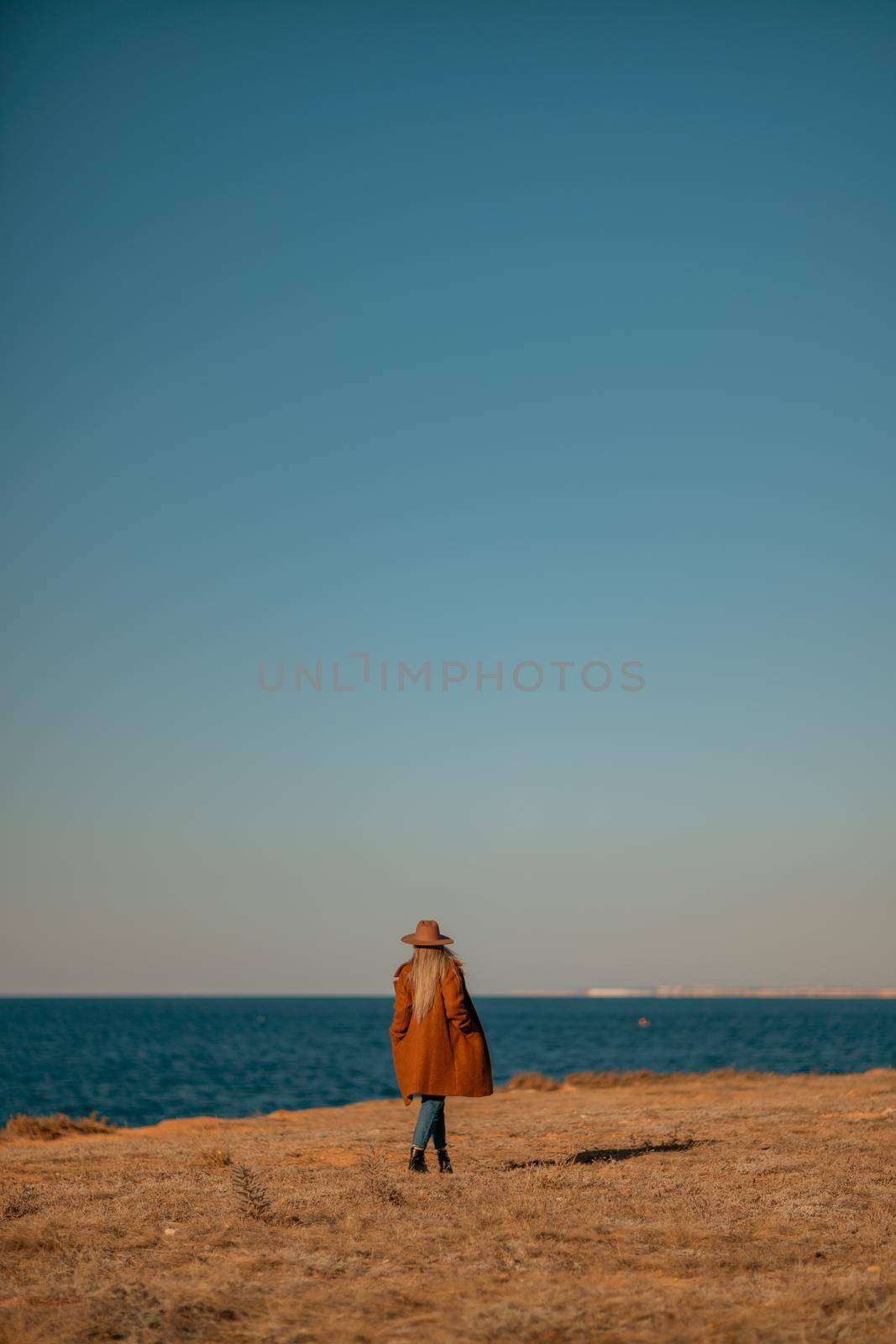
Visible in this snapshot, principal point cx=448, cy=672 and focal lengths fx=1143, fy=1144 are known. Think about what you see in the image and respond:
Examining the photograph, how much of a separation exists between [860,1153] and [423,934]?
5256 mm

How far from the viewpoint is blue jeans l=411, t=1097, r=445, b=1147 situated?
10.2 meters

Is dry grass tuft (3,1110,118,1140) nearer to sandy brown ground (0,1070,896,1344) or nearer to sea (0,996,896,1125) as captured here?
sandy brown ground (0,1070,896,1344)

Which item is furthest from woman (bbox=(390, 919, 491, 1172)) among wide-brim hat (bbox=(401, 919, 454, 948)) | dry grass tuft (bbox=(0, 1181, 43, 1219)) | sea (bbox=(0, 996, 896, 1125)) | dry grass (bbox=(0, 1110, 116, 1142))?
sea (bbox=(0, 996, 896, 1125))

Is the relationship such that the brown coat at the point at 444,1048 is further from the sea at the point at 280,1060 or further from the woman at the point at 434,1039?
the sea at the point at 280,1060

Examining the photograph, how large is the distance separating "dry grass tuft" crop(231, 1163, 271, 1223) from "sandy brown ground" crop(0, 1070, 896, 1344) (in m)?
0.03

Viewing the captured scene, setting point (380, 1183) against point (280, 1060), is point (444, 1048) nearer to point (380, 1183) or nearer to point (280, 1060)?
point (380, 1183)

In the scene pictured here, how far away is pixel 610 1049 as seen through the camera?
7919 cm

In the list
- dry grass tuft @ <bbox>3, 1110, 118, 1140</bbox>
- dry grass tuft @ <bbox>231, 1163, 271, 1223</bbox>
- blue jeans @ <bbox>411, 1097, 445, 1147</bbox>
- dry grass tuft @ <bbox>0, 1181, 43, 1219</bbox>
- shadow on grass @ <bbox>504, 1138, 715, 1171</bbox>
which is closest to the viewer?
dry grass tuft @ <bbox>231, 1163, 271, 1223</bbox>

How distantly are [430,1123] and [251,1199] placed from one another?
205 cm

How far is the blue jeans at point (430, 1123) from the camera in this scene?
33.3ft

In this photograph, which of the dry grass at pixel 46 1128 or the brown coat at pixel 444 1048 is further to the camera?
the dry grass at pixel 46 1128

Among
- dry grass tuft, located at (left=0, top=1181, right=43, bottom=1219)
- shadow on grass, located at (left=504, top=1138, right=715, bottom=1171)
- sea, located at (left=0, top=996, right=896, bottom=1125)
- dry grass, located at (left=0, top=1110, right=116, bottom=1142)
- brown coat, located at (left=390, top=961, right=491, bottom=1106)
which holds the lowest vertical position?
sea, located at (left=0, top=996, right=896, bottom=1125)

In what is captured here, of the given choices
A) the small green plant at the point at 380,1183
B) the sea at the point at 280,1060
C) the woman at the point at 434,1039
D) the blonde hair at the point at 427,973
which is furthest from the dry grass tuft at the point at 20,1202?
the sea at the point at 280,1060

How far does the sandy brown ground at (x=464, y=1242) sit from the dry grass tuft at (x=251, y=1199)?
1.2 inches
